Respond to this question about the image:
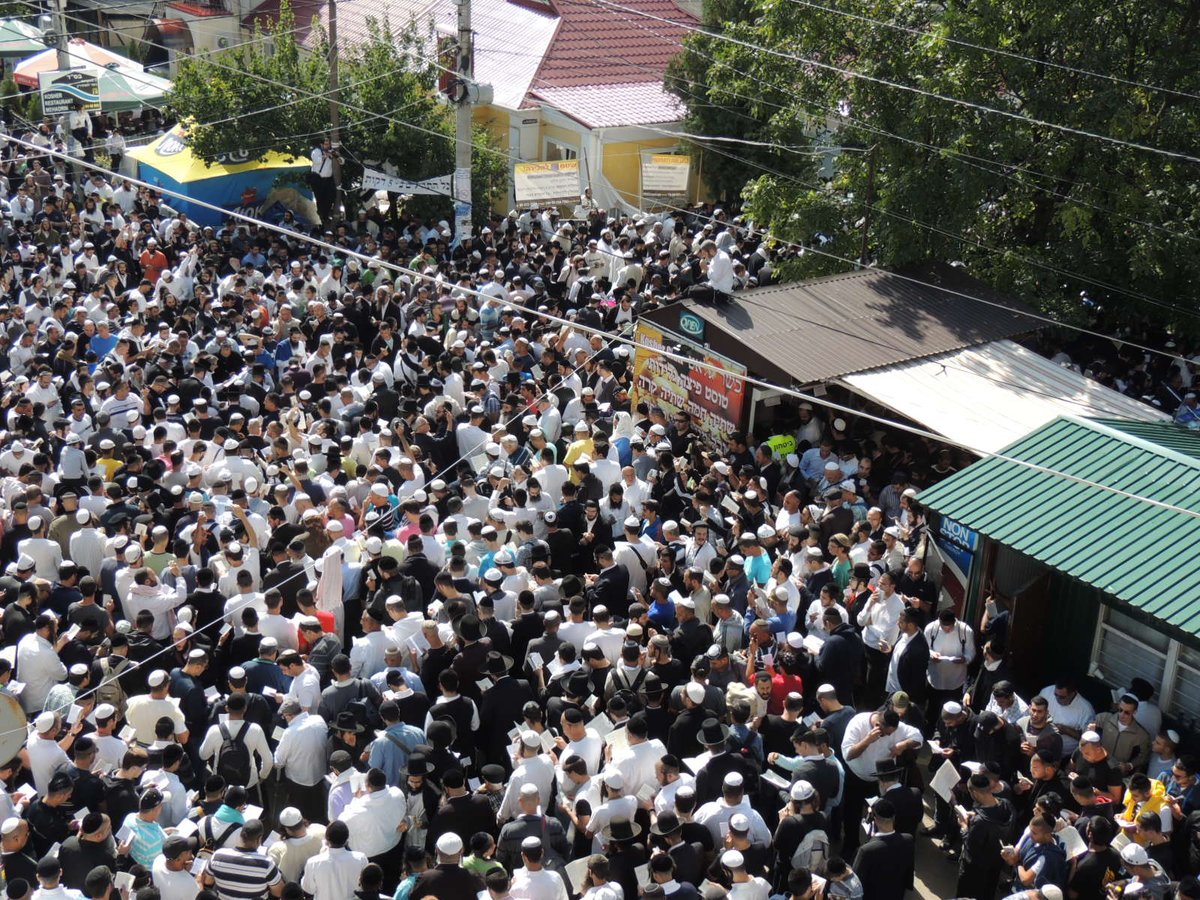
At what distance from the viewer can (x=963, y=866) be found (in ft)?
22.9

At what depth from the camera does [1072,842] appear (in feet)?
21.4

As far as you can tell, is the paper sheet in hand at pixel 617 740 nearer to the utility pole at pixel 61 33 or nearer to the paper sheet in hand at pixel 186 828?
the paper sheet in hand at pixel 186 828

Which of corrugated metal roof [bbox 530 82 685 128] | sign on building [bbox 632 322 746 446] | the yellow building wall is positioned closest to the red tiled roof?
corrugated metal roof [bbox 530 82 685 128]

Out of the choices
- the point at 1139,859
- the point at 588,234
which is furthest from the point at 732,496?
the point at 588,234

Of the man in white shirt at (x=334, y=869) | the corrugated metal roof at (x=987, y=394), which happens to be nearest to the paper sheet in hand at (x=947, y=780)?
the man in white shirt at (x=334, y=869)

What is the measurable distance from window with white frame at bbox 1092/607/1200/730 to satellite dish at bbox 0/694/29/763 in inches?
271

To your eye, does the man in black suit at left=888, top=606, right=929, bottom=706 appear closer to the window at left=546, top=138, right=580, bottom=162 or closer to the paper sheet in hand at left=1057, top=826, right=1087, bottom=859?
the paper sheet in hand at left=1057, top=826, right=1087, bottom=859

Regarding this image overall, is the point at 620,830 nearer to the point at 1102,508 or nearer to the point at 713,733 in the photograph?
the point at 713,733

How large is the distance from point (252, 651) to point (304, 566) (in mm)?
1052

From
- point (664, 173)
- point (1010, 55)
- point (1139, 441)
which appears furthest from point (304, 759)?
point (664, 173)

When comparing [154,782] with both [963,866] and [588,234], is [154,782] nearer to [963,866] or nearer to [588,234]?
[963,866]

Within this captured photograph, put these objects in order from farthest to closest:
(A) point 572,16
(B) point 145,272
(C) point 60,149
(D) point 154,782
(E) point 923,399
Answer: (A) point 572,16, (C) point 60,149, (B) point 145,272, (E) point 923,399, (D) point 154,782

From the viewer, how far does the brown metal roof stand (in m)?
11.7

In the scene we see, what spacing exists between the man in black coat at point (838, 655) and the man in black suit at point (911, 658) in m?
0.31
